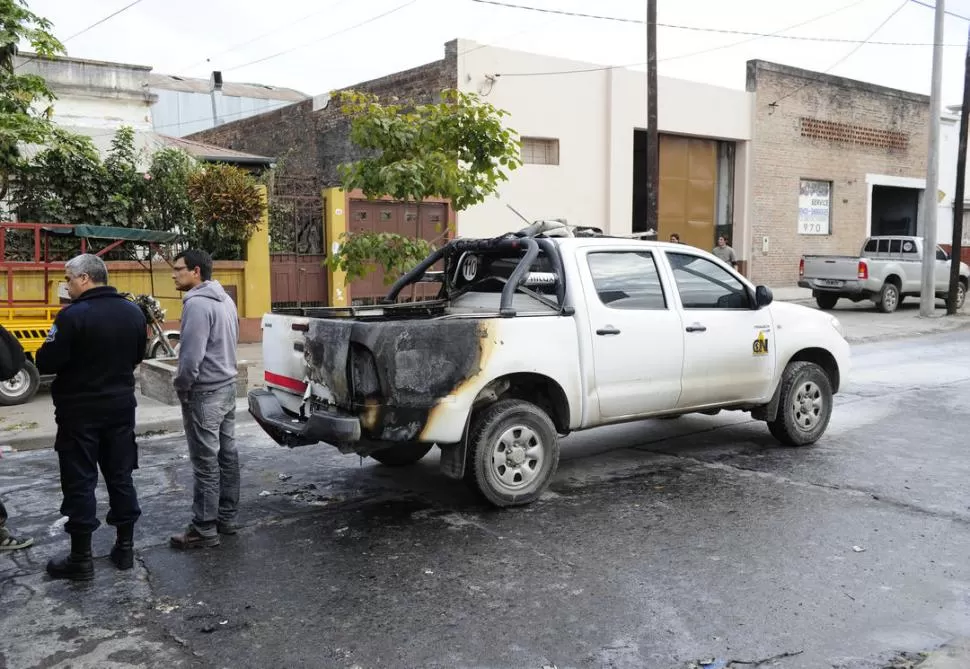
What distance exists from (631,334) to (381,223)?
1098 cm

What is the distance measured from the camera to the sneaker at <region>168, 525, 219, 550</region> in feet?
16.7

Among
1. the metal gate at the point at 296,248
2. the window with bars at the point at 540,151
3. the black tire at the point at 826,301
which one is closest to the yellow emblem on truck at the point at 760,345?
the metal gate at the point at 296,248

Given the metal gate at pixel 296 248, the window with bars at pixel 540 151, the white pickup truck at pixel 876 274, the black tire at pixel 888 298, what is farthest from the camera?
the black tire at pixel 888 298

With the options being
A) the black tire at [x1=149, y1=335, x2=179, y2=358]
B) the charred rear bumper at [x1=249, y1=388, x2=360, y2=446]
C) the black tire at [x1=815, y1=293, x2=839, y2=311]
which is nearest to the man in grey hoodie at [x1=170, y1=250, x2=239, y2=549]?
the charred rear bumper at [x1=249, y1=388, x2=360, y2=446]

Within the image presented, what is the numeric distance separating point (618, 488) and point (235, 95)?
3609 centimetres

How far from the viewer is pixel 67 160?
1278cm

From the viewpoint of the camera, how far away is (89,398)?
179 inches

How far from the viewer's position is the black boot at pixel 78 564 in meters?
4.57

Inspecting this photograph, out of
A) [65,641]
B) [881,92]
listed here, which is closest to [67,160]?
[65,641]

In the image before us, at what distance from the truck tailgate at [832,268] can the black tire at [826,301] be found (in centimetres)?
58

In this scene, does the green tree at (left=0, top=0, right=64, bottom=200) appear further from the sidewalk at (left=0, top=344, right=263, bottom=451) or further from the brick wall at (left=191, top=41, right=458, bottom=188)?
the brick wall at (left=191, top=41, right=458, bottom=188)

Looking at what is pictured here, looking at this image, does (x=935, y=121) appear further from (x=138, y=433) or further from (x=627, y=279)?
(x=138, y=433)

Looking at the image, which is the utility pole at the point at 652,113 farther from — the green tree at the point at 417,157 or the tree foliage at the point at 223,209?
the tree foliage at the point at 223,209

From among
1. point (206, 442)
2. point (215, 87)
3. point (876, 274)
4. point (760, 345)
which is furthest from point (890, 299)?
point (215, 87)
